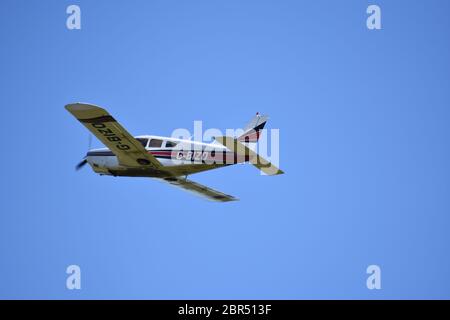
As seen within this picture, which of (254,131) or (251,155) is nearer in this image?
(251,155)

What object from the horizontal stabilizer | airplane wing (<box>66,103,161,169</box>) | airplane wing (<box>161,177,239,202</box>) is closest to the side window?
airplane wing (<box>66,103,161,169</box>)

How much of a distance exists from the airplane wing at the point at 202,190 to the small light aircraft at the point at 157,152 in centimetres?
146

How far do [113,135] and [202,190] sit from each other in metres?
5.63

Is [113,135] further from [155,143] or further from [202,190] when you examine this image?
[202,190]

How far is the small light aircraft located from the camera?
2770cm

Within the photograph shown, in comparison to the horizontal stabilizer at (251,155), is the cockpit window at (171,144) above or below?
above

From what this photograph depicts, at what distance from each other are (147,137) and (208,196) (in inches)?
173

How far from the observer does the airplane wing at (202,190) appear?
32219 millimetres

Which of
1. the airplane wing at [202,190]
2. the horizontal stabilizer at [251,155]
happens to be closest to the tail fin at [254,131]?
the horizontal stabilizer at [251,155]

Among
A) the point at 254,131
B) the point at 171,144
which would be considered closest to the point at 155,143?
the point at 171,144

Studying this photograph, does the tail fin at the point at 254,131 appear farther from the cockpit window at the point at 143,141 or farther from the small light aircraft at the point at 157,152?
the cockpit window at the point at 143,141

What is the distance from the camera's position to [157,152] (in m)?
29.4
